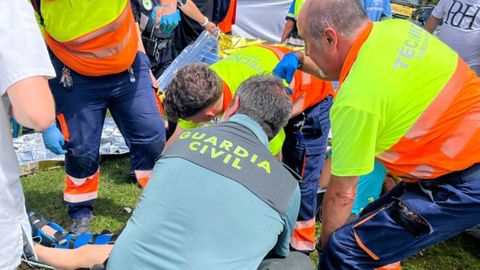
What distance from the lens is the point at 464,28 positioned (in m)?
4.29

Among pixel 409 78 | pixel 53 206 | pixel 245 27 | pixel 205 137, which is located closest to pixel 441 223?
pixel 409 78

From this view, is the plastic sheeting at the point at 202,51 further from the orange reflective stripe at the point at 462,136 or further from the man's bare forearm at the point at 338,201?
the orange reflective stripe at the point at 462,136

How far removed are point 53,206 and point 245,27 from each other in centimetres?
460

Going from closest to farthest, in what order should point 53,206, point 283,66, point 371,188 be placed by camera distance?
point 283,66 < point 371,188 < point 53,206

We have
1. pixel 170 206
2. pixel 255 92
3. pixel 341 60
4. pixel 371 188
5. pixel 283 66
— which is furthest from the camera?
pixel 371 188

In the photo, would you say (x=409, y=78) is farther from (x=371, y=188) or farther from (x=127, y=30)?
(x=127, y=30)

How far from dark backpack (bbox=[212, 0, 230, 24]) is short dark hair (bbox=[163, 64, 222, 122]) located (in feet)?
10.1

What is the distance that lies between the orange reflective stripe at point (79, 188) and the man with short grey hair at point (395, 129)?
5.56 ft

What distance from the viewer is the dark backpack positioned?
17.7 ft

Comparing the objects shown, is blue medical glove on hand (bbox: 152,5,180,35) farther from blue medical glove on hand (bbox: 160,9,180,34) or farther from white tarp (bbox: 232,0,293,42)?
white tarp (bbox: 232,0,293,42)

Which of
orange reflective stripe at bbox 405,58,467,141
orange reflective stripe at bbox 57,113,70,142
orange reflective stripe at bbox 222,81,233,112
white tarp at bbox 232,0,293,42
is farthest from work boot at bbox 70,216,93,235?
white tarp at bbox 232,0,293,42

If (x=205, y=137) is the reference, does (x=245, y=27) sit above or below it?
below

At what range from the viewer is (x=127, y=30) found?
3127mm

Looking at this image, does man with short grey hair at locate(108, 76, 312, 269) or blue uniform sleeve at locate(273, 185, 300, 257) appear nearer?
man with short grey hair at locate(108, 76, 312, 269)
